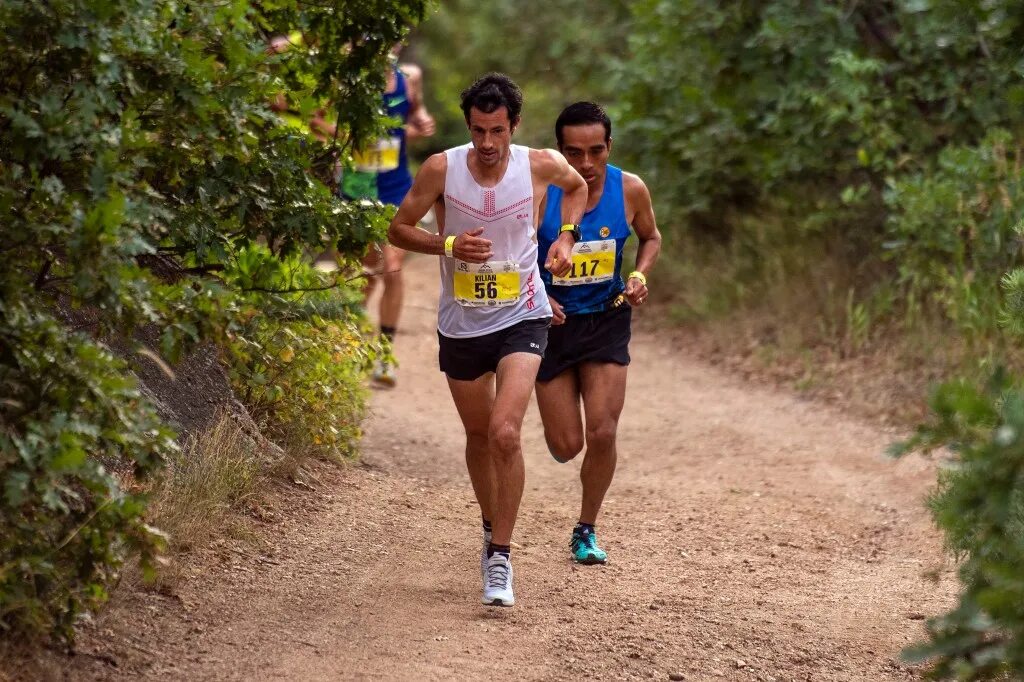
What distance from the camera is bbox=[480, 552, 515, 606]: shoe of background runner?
209 inches

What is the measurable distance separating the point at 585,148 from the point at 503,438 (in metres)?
1.47

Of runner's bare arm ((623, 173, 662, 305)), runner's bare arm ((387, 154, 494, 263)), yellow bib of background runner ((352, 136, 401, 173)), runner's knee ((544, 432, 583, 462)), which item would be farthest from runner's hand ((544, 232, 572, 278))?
yellow bib of background runner ((352, 136, 401, 173))

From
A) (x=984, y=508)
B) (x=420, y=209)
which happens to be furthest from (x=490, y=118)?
(x=984, y=508)

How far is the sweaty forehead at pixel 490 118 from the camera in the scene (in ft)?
17.6

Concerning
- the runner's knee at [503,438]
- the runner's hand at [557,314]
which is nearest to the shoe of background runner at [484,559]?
the runner's knee at [503,438]

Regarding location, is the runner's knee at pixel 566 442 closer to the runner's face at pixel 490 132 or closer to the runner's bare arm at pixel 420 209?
the runner's bare arm at pixel 420 209

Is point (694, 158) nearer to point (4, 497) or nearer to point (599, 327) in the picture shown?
point (599, 327)

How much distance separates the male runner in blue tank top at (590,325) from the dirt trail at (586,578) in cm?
46

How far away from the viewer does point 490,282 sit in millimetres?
5438

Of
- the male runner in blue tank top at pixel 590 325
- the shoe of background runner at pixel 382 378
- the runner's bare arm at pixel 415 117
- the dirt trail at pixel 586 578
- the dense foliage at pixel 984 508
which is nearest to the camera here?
the dense foliage at pixel 984 508

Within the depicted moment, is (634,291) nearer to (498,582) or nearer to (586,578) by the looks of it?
(586,578)

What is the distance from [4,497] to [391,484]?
348cm

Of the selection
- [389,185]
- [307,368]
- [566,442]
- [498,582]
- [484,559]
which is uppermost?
[389,185]

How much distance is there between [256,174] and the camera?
5203 millimetres
